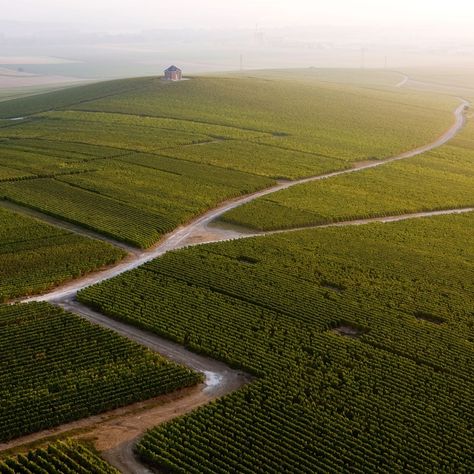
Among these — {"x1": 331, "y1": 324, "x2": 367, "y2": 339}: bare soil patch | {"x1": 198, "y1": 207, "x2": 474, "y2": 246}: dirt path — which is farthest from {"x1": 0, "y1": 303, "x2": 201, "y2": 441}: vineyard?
{"x1": 198, "y1": 207, "x2": 474, "y2": 246}: dirt path

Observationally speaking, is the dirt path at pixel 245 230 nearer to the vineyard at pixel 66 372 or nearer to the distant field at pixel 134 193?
the distant field at pixel 134 193

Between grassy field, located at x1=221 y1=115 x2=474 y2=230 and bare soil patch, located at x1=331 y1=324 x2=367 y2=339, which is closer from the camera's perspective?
bare soil patch, located at x1=331 y1=324 x2=367 y2=339

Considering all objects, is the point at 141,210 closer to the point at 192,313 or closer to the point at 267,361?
the point at 192,313

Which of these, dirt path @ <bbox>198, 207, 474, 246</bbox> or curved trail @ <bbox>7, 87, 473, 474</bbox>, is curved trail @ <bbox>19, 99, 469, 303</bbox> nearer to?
curved trail @ <bbox>7, 87, 473, 474</bbox>

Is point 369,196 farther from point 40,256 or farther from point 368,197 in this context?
point 40,256

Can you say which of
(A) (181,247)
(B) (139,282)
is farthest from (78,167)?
(B) (139,282)

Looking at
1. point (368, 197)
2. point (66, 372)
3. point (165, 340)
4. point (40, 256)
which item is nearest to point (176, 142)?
point (368, 197)
